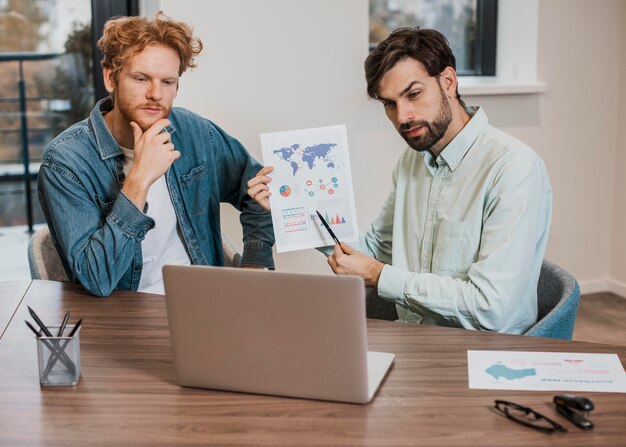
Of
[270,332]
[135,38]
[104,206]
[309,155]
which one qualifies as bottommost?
[270,332]

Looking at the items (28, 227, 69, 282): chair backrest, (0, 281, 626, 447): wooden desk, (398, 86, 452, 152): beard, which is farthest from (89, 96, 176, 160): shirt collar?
(398, 86, 452, 152): beard

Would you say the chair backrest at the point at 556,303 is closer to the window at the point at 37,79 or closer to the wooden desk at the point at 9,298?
the wooden desk at the point at 9,298

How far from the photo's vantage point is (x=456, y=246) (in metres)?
2.21

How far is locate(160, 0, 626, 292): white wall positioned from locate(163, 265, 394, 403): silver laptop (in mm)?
2194

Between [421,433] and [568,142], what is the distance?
3.14m

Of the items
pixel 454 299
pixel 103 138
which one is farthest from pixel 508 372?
pixel 103 138

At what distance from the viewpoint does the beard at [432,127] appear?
7.39 ft

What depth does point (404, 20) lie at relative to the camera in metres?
4.17

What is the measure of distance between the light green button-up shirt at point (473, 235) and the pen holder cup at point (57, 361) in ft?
2.60

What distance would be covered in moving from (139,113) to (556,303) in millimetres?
1227

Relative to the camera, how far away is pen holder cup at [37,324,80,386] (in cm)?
167

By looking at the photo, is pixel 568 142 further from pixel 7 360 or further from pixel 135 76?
pixel 7 360

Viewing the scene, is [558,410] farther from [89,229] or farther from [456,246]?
[89,229]

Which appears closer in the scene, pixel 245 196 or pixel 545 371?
pixel 545 371
